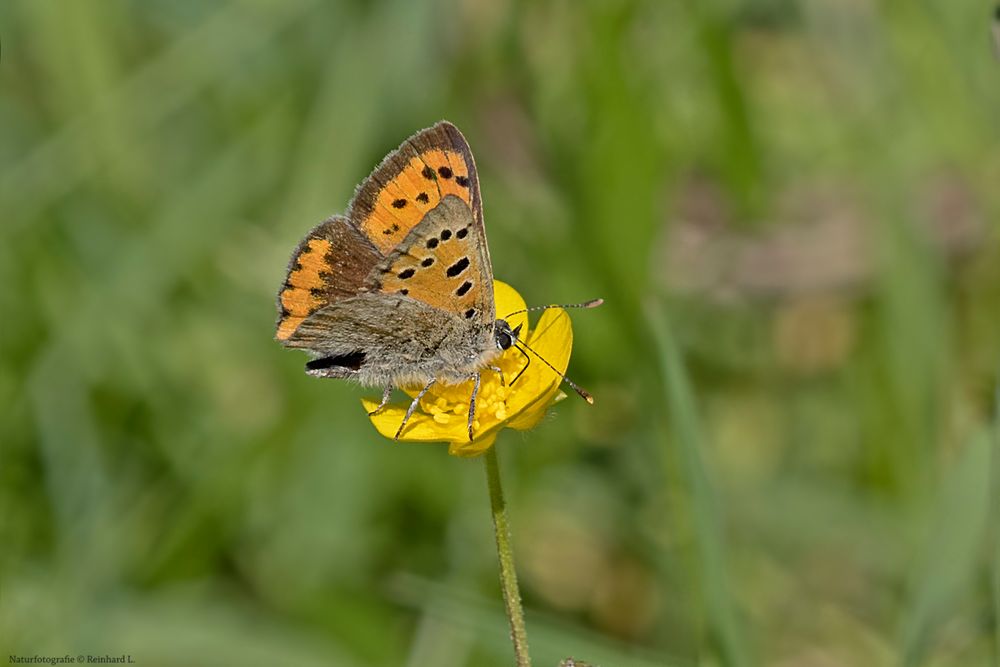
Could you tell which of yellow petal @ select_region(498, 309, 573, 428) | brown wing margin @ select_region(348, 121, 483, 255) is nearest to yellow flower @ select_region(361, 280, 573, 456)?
yellow petal @ select_region(498, 309, 573, 428)

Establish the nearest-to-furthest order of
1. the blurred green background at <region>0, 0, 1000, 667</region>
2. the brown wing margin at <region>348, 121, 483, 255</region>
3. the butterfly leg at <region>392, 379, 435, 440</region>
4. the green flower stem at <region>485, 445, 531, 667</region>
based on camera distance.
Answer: the green flower stem at <region>485, 445, 531, 667</region> < the butterfly leg at <region>392, 379, 435, 440</region> < the brown wing margin at <region>348, 121, 483, 255</region> < the blurred green background at <region>0, 0, 1000, 667</region>

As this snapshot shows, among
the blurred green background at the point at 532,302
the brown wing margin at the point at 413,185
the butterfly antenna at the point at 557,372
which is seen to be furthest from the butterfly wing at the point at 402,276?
the blurred green background at the point at 532,302

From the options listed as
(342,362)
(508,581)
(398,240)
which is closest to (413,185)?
(398,240)

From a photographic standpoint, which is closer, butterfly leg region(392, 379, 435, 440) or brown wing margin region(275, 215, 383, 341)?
butterfly leg region(392, 379, 435, 440)

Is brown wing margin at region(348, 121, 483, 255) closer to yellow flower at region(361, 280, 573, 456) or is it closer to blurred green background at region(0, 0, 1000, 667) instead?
yellow flower at region(361, 280, 573, 456)

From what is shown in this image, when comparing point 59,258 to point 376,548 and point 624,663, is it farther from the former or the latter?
point 624,663

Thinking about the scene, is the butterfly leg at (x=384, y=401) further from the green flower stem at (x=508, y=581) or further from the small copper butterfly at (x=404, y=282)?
the green flower stem at (x=508, y=581)
